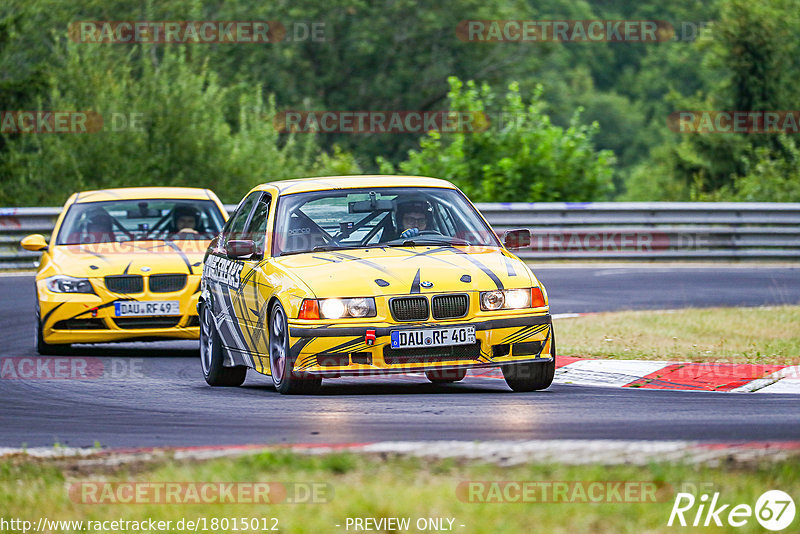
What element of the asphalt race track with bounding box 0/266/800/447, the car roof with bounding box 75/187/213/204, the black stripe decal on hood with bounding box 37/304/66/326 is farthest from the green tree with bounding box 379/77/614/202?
the asphalt race track with bounding box 0/266/800/447

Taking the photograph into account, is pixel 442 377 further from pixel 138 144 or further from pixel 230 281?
pixel 138 144

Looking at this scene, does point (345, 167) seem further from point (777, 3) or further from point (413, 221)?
point (777, 3)

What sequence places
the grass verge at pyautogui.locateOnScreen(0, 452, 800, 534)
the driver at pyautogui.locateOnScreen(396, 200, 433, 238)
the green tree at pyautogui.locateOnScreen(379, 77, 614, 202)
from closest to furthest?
the grass verge at pyautogui.locateOnScreen(0, 452, 800, 534)
the driver at pyautogui.locateOnScreen(396, 200, 433, 238)
the green tree at pyautogui.locateOnScreen(379, 77, 614, 202)

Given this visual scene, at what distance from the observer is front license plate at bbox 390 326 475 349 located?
882 centimetres

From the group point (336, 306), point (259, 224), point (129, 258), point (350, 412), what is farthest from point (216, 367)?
point (129, 258)

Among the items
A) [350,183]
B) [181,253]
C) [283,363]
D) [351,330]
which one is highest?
[350,183]

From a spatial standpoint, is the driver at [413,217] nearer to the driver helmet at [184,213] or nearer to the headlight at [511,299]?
the headlight at [511,299]

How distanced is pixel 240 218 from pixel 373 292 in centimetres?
256

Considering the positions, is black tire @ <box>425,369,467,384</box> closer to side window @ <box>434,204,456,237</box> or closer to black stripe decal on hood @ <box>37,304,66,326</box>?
side window @ <box>434,204,456,237</box>

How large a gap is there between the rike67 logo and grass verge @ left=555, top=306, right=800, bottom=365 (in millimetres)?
5772

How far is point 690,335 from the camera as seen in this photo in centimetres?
1298

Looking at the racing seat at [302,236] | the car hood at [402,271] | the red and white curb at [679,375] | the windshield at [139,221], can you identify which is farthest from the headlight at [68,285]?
the red and white curb at [679,375]

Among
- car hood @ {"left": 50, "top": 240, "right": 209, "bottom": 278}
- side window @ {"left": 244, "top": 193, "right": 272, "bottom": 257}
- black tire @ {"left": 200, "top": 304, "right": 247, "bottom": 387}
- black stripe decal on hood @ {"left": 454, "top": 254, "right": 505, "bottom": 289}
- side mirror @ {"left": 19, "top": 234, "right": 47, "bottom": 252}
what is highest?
side window @ {"left": 244, "top": 193, "right": 272, "bottom": 257}

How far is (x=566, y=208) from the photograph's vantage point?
23562 mm
